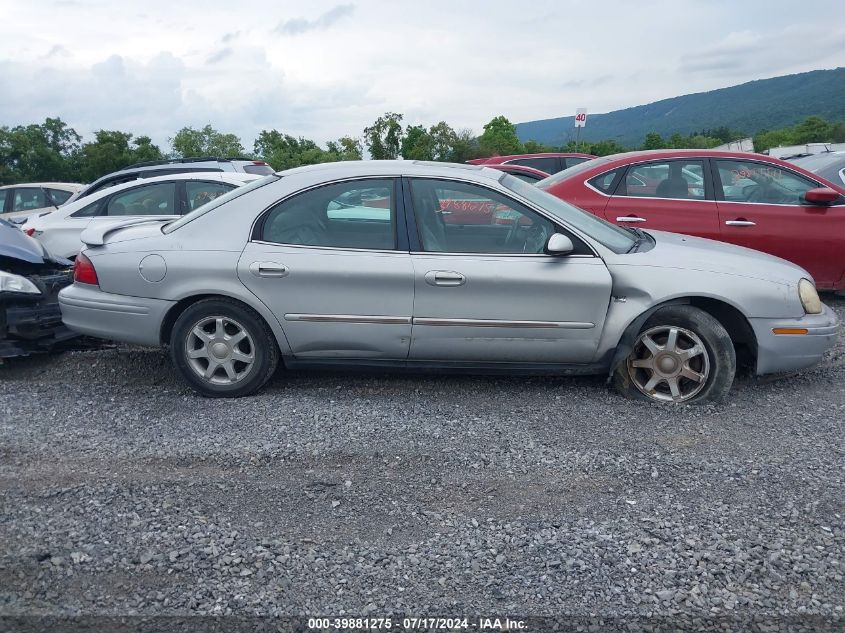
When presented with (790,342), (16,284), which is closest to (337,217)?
(16,284)

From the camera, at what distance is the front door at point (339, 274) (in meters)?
4.91

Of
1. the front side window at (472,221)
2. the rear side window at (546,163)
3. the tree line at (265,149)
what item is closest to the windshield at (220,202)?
the front side window at (472,221)

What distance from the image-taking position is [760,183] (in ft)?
24.6

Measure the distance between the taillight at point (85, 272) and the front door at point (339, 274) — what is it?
111 cm

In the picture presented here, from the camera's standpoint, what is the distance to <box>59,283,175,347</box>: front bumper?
508 cm

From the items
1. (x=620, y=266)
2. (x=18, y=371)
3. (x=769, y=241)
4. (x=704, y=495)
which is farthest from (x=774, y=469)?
(x=18, y=371)

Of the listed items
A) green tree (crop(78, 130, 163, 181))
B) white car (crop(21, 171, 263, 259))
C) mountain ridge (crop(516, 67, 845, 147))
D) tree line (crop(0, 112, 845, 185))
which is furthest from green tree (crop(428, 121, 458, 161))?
mountain ridge (crop(516, 67, 845, 147))

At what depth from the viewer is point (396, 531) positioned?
3.39m

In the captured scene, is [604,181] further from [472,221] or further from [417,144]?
[417,144]

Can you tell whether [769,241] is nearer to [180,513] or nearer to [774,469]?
[774,469]

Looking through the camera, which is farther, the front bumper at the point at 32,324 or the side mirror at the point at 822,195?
the side mirror at the point at 822,195

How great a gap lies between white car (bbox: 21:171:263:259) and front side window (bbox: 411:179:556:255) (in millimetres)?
4294

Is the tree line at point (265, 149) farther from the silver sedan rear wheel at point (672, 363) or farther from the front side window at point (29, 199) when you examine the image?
the silver sedan rear wheel at point (672, 363)

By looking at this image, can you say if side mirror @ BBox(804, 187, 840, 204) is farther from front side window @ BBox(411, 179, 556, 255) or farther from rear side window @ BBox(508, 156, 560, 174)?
rear side window @ BBox(508, 156, 560, 174)
